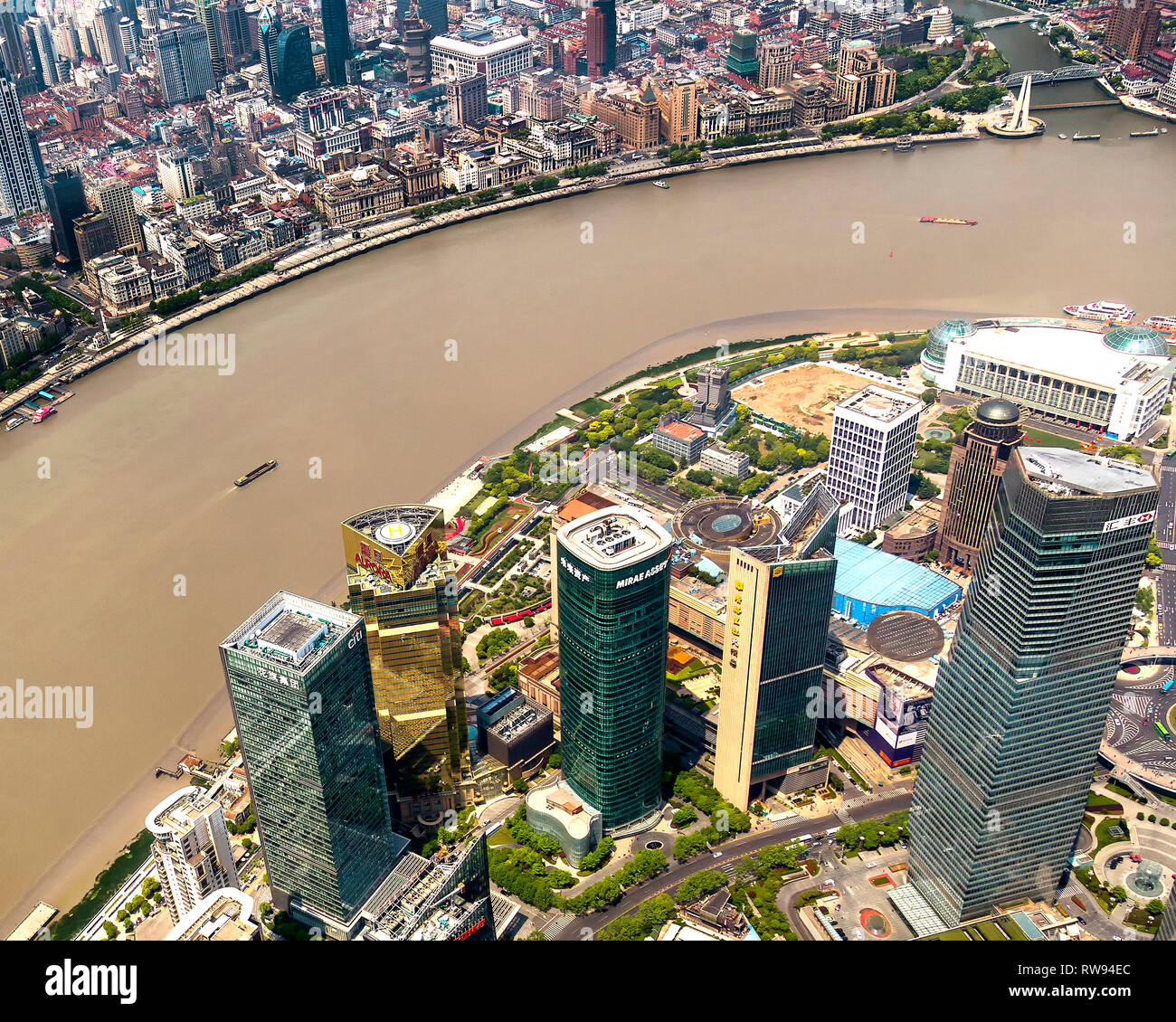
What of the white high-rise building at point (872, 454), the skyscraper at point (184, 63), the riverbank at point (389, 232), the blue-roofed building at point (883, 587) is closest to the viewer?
the blue-roofed building at point (883, 587)

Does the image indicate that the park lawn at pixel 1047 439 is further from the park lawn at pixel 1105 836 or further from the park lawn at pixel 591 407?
the park lawn at pixel 1105 836

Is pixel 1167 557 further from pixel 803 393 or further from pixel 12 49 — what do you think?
pixel 12 49

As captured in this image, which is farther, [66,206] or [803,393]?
[66,206]

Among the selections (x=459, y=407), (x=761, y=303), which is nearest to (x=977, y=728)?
(x=459, y=407)

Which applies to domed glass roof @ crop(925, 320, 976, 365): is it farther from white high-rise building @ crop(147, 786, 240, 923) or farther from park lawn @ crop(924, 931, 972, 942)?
white high-rise building @ crop(147, 786, 240, 923)

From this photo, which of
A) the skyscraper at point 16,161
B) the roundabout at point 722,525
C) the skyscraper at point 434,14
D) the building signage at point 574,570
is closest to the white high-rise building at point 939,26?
the skyscraper at point 434,14

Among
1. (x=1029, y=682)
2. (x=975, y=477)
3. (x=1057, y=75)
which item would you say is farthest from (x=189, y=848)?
(x=1057, y=75)
